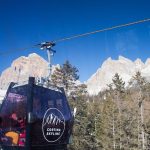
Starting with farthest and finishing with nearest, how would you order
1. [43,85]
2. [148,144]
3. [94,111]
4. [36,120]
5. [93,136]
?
[94,111] → [93,136] → [148,144] → [43,85] → [36,120]

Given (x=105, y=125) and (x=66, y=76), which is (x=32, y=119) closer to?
(x=66, y=76)

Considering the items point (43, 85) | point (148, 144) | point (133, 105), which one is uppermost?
point (133, 105)

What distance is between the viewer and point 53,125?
713 centimetres

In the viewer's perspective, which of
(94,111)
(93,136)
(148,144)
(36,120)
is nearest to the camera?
(36,120)

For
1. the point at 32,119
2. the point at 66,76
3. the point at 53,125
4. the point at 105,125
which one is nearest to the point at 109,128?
the point at 105,125

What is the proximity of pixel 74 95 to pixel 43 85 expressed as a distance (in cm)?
3382

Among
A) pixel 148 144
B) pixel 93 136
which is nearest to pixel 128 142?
pixel 148 144

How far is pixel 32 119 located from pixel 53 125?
696 mm

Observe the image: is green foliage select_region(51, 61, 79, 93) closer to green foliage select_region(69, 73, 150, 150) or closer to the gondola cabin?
green foliage select_region(69, 73, 150, 150)

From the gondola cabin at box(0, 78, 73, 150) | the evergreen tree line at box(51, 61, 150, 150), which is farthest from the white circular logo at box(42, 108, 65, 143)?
the evergreen tree line at box(51, 61, 150, 150)

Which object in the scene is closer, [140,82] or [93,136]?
[93,136]

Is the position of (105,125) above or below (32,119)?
above

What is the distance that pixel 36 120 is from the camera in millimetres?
6699

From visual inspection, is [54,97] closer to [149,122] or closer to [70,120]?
[70,120]
